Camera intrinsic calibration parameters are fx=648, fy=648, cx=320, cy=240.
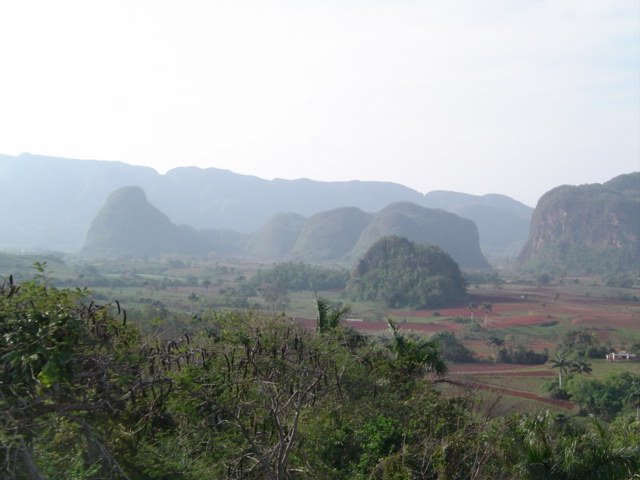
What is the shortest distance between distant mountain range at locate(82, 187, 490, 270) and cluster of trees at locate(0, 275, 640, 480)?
117 meters

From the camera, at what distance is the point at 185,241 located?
144000mm

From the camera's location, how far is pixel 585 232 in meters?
116

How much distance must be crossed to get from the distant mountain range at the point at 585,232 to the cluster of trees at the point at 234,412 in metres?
105

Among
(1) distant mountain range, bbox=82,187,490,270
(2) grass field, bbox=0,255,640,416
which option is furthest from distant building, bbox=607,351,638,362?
(1) distant mountain range, bbox=82,187,490,270

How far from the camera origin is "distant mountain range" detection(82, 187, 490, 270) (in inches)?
5228

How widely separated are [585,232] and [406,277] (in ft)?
217

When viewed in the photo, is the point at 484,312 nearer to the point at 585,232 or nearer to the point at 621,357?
the point at 621,357

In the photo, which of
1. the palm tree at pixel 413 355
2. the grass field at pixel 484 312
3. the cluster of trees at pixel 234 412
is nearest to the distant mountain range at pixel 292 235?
the grass field at pixel 484 312

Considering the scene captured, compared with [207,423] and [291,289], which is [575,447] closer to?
[207,423]

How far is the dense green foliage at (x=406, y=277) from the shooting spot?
60281 millimetres

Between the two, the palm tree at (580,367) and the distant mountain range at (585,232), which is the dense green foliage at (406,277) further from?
the distant mountain range at (585,232)

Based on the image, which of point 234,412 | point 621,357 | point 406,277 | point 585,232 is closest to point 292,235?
point 585,232

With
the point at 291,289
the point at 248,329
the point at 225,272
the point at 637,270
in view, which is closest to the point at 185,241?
the point at 225,272

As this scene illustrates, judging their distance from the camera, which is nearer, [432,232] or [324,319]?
[324,319]
